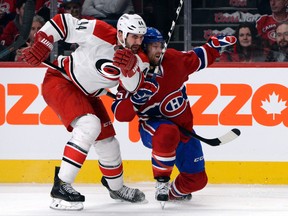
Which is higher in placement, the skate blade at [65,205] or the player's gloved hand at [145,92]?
the player's gloved hand at [145,92]

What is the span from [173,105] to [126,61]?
57cm

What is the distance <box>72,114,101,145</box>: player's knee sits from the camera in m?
5.18

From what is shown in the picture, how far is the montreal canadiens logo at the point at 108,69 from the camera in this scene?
5.27 m

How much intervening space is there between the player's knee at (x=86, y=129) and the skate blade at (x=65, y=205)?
0.32 m

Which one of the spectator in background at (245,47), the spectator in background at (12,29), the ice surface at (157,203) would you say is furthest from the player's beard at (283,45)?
the spectator in background at (12,29)

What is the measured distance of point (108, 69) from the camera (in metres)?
5.28

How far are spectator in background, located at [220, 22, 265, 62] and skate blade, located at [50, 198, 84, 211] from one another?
1670 millimetres

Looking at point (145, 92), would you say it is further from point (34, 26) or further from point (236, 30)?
point (34, 26)

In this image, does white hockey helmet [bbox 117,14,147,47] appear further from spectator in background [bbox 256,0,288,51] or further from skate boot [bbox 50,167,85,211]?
spectator in background [bbox 256,0,288,51]

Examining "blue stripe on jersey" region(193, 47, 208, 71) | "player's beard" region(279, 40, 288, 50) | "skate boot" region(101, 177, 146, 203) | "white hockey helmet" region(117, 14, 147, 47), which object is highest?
"white hockey helmet" region(117, 14, 147, 47)

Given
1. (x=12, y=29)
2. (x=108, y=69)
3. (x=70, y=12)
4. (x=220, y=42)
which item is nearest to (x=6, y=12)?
(x=12, y=29)

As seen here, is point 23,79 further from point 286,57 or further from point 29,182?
point 286,57

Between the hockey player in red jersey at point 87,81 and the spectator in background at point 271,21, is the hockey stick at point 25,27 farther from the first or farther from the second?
the spectator in background at point 271,21

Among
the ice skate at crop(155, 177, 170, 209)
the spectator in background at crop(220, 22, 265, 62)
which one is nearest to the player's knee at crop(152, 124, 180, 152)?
the ice skate at crop(155, 177, 170, 209)
